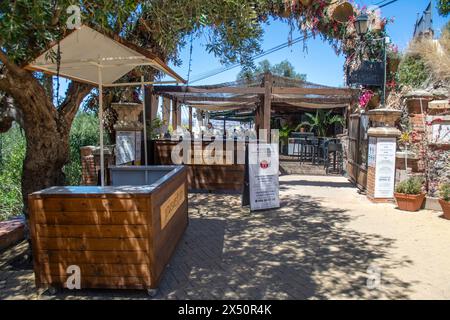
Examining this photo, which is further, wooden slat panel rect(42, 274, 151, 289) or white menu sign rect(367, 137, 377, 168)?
white menu sign rect(367, 137, 377, 168)

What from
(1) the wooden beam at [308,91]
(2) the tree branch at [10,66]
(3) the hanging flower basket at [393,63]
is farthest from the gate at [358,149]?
(2) the tree branch at [10,66]

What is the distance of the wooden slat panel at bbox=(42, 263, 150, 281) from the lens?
10.6 feet

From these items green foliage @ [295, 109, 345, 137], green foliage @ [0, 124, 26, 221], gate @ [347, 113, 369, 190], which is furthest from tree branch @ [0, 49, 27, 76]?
green foliage @ [295, 109, 345, 137]

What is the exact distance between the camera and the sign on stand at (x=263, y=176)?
6.65 m

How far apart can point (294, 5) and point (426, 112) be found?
374 cm

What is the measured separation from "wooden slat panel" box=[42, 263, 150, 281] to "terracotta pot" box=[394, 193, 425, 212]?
18.2ft

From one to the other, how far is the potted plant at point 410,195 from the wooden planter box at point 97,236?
214 inches

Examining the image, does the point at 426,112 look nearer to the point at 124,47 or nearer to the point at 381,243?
the point at 381,243

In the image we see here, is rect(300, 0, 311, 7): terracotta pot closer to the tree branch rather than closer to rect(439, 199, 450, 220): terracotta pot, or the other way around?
rect(439, 199, 450, 220): terracotta pot

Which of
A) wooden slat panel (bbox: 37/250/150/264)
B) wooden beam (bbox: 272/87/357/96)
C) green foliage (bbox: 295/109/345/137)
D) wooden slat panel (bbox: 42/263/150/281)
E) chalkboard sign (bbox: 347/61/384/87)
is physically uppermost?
chalkboard sign (bbox: 347/61/384/87)
